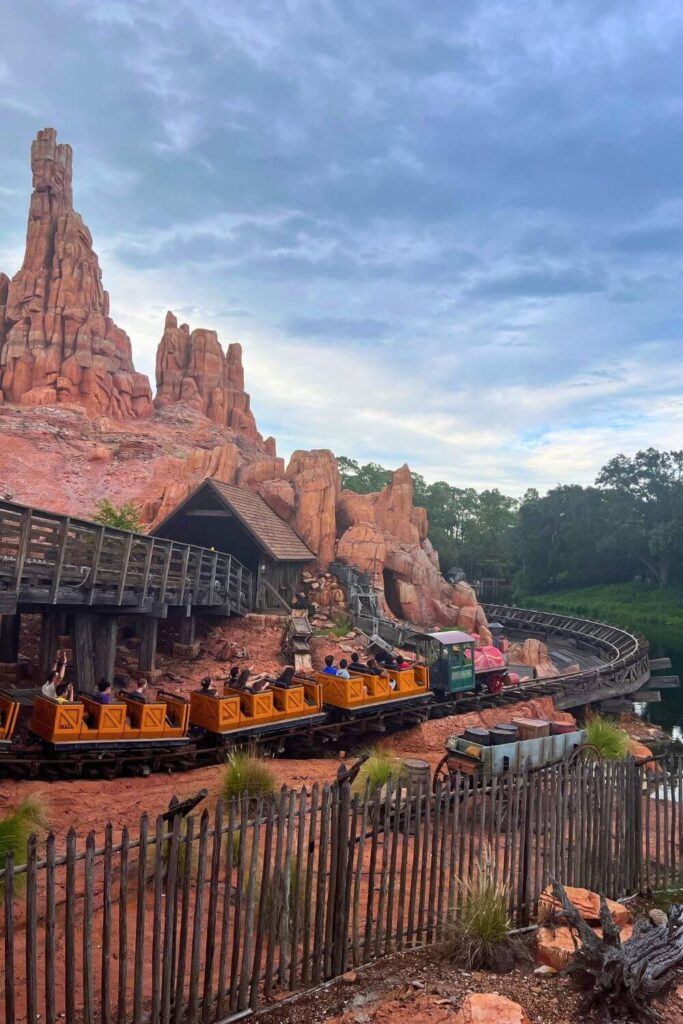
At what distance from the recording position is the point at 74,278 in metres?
73.2

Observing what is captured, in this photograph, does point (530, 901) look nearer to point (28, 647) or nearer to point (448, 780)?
point (448, 780)

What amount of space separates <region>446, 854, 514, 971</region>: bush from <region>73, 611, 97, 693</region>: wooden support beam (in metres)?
11.4

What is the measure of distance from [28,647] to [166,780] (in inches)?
421

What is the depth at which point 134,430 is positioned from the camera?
62.8 meters

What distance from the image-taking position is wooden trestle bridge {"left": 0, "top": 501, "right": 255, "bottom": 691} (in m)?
12.2

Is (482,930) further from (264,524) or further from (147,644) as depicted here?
(264,524)

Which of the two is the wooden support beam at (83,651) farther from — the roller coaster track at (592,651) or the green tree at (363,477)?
the green tree at (363,477)

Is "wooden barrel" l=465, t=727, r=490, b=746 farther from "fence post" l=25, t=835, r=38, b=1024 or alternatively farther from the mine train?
"fence post" l=25, t=835, r=38, b=1024

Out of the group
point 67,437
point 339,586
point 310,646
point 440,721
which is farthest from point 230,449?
point 67,437

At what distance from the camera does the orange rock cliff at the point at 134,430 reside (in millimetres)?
29812

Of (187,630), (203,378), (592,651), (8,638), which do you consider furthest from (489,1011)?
(203,378)

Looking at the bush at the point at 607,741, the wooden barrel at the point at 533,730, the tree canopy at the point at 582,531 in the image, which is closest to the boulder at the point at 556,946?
the wooden barrel at the point at 533,730

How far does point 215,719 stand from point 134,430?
176 ft

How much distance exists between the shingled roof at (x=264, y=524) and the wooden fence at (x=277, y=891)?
16605 mm
